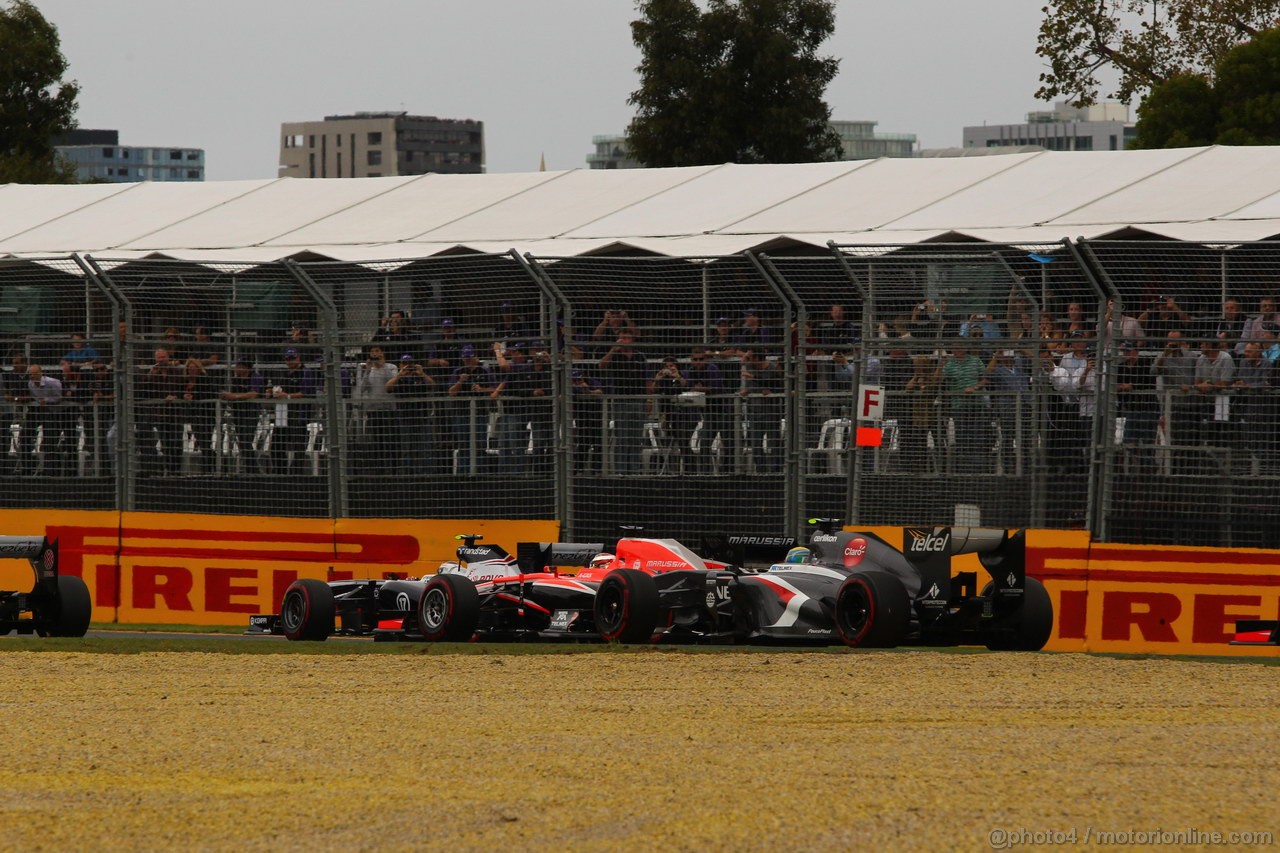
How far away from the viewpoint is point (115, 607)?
1616 cm

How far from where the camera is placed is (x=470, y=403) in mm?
14773

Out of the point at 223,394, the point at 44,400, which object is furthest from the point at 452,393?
the point at 44,400

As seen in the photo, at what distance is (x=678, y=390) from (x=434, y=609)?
237 centimetres

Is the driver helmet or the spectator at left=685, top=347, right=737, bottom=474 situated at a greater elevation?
the spectator at left=685, top=347, right=737, bottom=474

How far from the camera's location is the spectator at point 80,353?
51.9 ft

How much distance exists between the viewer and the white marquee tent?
60.2ft

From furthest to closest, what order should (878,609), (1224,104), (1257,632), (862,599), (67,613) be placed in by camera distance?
1. (1224,104)
2. (67,613)
3. (1257,632)
4. (862,599)
5. (878,609)

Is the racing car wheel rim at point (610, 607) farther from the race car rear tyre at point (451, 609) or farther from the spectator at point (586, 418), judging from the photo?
the spectator at point (586, 418)

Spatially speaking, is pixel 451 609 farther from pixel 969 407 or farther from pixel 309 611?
pixel 969 407

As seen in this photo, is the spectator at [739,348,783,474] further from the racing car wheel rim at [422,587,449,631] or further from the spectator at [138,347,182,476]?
the spectator at [138,347,182,476]

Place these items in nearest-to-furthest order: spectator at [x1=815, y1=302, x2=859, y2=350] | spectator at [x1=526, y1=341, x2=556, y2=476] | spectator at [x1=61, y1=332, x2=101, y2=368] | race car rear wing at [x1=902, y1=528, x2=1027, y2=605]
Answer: race car rear wing at [x1=902, y1=528, x2=1027, y2=605] < spectator at [x1=815, y1=302, x2=859, y2=350] < spectator at [x1=526, y1=341, x2=556, y2=476] < spectator at [x1=61, y1=332, x2=101, y2=368]

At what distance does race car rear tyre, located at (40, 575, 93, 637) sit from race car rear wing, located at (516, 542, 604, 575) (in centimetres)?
308

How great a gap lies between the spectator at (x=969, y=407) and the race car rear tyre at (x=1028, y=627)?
3.92 feet

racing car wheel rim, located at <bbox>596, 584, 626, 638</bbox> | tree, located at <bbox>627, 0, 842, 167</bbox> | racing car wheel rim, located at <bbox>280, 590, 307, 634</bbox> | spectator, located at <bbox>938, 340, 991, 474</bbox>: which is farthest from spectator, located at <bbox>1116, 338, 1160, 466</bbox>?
tree, located at <bbox>627, 0, 842, 167</bbox>
